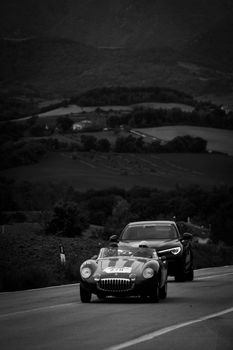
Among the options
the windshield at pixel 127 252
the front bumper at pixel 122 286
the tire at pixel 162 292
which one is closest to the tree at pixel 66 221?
the tire at pixel 162 292

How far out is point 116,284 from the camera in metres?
19.2

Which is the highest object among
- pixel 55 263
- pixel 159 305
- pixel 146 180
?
pixel 159 305

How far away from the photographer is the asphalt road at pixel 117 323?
1230cm

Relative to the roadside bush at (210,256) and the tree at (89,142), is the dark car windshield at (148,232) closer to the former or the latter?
the roadside bush at (210,256)

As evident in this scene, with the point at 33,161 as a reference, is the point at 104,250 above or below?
above

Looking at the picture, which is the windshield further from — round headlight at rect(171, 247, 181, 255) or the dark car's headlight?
round headlight at rect(171, 247, 181, 255)

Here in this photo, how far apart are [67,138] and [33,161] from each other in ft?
75.7

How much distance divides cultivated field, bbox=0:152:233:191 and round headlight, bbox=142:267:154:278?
13268 centimetres

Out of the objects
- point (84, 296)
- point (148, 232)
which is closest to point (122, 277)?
point (84, 296)

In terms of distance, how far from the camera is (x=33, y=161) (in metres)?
175

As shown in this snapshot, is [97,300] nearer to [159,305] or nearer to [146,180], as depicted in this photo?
[159,305]

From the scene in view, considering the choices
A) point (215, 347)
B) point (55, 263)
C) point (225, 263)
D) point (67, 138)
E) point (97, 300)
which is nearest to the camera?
point (215, 347)

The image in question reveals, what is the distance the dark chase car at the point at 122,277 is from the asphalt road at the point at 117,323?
24 cm

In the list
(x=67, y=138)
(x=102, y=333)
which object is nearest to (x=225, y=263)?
(x=102, y=333)
